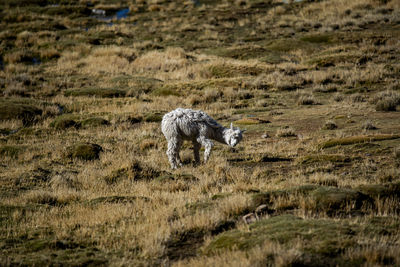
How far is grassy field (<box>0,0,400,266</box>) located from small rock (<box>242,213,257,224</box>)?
0.8 inches

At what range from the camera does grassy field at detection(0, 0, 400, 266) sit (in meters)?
6.76

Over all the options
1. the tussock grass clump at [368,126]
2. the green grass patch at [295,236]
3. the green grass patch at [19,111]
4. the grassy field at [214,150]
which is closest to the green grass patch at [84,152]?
the grassy field at [214,150]

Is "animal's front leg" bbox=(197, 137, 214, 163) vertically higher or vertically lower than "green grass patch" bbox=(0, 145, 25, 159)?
higher

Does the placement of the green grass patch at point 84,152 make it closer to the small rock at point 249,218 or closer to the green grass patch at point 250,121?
the green grass patch at point 250,121

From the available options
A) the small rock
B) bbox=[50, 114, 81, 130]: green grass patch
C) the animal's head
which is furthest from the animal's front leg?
bbox=[50, 114, 81, 130]: green grass patch

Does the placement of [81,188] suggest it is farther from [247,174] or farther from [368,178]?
[368,178]

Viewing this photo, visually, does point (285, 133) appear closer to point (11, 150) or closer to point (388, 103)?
point (388, 103)

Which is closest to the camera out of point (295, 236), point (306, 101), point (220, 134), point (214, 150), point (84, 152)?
point (295, 236)

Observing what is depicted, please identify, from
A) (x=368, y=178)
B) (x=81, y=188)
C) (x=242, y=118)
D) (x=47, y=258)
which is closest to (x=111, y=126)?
(x=242, y=118)

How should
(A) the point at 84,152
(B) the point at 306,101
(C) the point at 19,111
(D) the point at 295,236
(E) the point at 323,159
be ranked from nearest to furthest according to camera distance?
(D) the point at 295,236 < (E) the point at 323,159 < (A) the point at 84,152 < (C) the point at 19,111 < (B) the point at 306,101

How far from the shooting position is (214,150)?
15586 millimetres

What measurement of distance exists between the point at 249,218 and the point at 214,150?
7.89m

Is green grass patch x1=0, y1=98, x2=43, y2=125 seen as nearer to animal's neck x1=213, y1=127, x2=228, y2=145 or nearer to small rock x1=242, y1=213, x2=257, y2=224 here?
animal's neck x1=213, y1=127, x2=228, y2=145

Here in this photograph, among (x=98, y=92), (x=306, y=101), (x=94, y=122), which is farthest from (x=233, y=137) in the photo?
(x=98, y=92)
